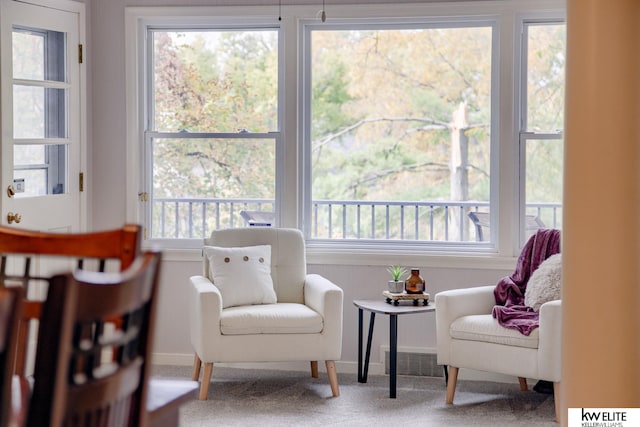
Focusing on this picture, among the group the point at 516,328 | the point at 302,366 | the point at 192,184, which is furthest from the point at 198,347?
the point at 516,328

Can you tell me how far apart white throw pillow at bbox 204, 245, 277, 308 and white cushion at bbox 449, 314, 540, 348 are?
1066mm

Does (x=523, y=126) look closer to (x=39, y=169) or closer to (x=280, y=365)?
(x=280, y=365)

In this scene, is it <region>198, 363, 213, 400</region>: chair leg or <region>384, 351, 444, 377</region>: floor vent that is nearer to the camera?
<region>198, 363, 213, 400</region>: chair leg

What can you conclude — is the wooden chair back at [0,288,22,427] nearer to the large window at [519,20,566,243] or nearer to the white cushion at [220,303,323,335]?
the white cushion at [220,303,323,335]

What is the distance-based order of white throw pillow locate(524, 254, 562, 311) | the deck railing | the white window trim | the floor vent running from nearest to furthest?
white throw pillow locate(524, 254, 562, 311)
the white window trim
the floor vent
the deck railing

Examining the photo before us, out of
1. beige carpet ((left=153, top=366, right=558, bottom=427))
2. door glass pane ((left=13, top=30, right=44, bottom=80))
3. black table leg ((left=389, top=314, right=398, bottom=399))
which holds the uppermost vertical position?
door glass pane ((left=13, top=30, right=44, bottom=80))

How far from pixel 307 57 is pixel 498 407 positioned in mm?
2362

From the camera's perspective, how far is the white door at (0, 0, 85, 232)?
4891mm

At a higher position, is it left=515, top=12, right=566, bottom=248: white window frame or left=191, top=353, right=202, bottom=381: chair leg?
left=515, top=12, right=566, bottom=248: white window frame

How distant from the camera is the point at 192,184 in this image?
5703 millimetres

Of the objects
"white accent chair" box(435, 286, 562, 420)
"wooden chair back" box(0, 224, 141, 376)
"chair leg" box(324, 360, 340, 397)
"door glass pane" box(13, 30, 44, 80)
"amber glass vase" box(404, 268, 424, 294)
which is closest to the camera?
"wooden chair back" box(0, 224, 141, 376)

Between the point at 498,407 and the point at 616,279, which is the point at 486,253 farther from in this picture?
the point at 616,279

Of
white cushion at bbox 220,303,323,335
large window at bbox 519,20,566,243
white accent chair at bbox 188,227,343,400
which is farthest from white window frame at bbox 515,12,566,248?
white cushion at bbox 220,303,323,335

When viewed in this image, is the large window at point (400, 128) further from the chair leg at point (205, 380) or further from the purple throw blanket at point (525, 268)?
the chair leg at point (205, 380)
